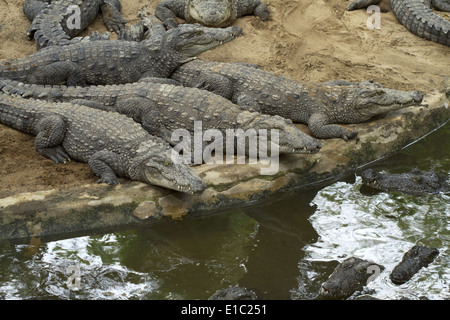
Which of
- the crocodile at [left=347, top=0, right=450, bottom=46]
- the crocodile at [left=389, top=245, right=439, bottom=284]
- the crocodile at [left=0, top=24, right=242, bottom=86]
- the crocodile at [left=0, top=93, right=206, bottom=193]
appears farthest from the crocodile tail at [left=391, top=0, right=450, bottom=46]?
the crocodile at [left=0, top=93, right=206, bottom=193]

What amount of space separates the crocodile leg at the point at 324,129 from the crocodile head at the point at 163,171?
1512 mm

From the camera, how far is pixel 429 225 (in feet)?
16.8

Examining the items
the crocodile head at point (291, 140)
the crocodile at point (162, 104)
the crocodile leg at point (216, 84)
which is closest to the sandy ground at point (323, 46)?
the crocodile leg at point (216, 84)

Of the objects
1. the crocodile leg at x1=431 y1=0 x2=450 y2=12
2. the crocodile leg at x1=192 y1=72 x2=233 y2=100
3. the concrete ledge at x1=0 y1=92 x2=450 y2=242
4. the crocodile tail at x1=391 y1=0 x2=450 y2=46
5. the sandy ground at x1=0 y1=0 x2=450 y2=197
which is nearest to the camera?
the concrete ledge at x1=0 y1=92 x2=450 y2=242

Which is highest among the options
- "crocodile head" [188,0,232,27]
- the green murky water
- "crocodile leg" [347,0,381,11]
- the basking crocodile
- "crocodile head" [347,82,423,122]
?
"crocodile leg" [347,0,381,11]

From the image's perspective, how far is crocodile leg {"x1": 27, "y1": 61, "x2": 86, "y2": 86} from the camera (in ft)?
22.0

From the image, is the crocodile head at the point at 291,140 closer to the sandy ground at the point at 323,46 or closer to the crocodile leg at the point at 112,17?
the sandy ground at the point at 323,46

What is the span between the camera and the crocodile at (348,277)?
4301mm

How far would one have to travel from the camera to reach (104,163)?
5.41 m

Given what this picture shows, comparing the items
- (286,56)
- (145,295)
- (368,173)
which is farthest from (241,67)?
(145,295)

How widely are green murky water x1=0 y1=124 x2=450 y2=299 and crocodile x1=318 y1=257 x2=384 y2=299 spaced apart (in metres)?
0.06

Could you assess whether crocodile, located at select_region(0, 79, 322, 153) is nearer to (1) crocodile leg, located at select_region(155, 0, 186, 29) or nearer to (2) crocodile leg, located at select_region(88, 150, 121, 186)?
(2) crocodile leg, located at select_region(88, 150, 121, 186)

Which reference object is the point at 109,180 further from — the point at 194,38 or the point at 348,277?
the point at 194,38

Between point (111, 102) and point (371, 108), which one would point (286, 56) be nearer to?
point (371, 108)
